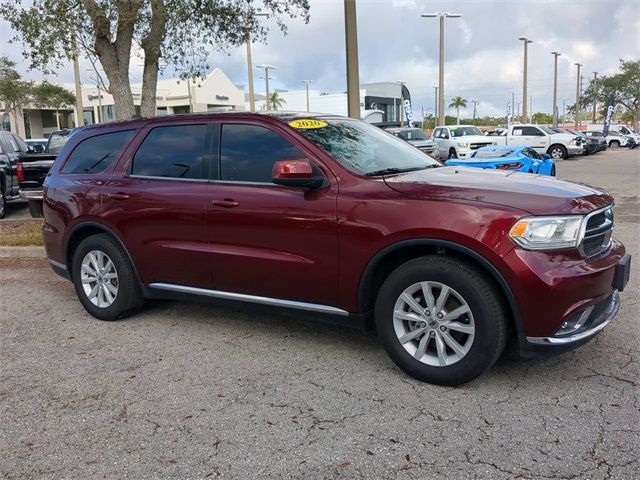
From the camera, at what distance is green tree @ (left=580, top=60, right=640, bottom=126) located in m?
61.1

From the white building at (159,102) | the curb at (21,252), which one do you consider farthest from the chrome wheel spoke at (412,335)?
the white building at (159,102)

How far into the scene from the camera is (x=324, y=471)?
2854 millimetres

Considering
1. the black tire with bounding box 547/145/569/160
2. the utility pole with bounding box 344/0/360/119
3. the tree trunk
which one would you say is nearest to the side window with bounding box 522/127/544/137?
the black tire with bounding box 547/145/569/160

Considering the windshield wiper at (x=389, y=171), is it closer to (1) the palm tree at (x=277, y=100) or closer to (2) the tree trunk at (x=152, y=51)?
(2) the tree trunk at (x=152, y=51)

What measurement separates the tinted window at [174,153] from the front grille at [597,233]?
277 cm

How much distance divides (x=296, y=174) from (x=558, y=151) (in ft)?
93.7

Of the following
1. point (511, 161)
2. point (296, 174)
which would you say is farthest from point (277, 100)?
point (296, 174)

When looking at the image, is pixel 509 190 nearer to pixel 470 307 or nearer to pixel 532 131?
pixel 470 307

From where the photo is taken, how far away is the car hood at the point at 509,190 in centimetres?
344

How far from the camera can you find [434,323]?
365 centimetres

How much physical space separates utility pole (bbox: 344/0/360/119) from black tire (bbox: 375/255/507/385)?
5688 millimetres

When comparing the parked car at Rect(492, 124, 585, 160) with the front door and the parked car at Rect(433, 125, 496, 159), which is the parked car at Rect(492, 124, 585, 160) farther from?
the front door

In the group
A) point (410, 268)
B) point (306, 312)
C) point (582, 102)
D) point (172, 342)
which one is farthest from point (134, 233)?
point (582, 102)

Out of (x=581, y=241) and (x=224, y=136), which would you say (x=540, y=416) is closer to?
(x=581, y=241)
